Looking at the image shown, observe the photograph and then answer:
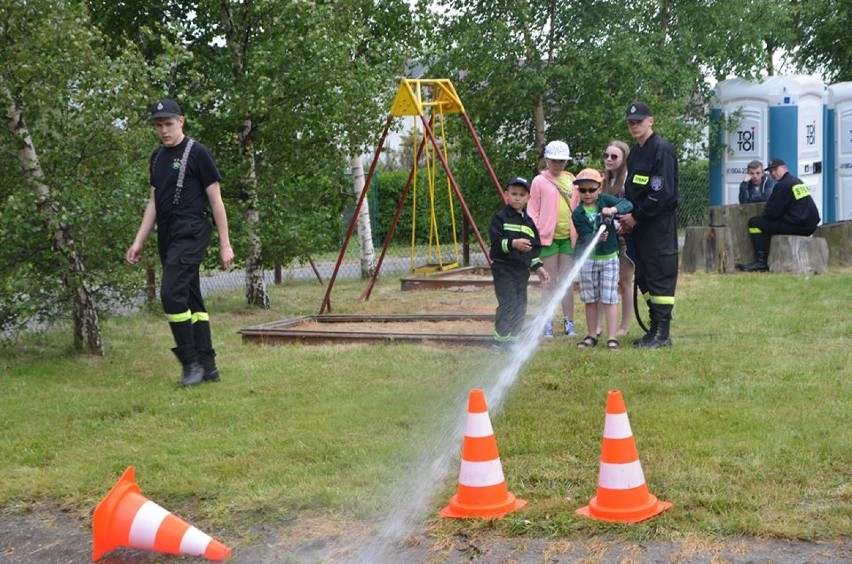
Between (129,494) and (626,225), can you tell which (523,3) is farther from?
(129,494)

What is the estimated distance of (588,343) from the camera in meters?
7.86

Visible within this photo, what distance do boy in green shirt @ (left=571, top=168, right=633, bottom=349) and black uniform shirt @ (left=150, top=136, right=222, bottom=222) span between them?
2.94m

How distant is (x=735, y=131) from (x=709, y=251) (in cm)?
448

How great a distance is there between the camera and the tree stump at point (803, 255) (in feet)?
44.5

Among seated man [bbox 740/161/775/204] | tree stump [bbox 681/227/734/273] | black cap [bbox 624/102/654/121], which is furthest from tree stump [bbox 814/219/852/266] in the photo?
black cap [bbox 624/102/654/121]

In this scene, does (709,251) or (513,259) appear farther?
(709,251)

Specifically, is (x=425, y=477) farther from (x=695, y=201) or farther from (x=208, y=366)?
(x=695, y=201)

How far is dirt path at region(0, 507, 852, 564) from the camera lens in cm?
370

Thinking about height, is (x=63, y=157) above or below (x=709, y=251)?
above

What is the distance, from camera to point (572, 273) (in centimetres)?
814

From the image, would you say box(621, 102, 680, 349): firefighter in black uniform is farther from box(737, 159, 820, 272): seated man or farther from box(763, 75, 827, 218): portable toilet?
box(763, 75, 827, 218): portable toilet

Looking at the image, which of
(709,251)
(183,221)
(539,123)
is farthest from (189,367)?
(539,123)

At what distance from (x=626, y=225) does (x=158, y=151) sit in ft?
11.9

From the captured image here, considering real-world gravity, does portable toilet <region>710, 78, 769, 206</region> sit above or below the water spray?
above
